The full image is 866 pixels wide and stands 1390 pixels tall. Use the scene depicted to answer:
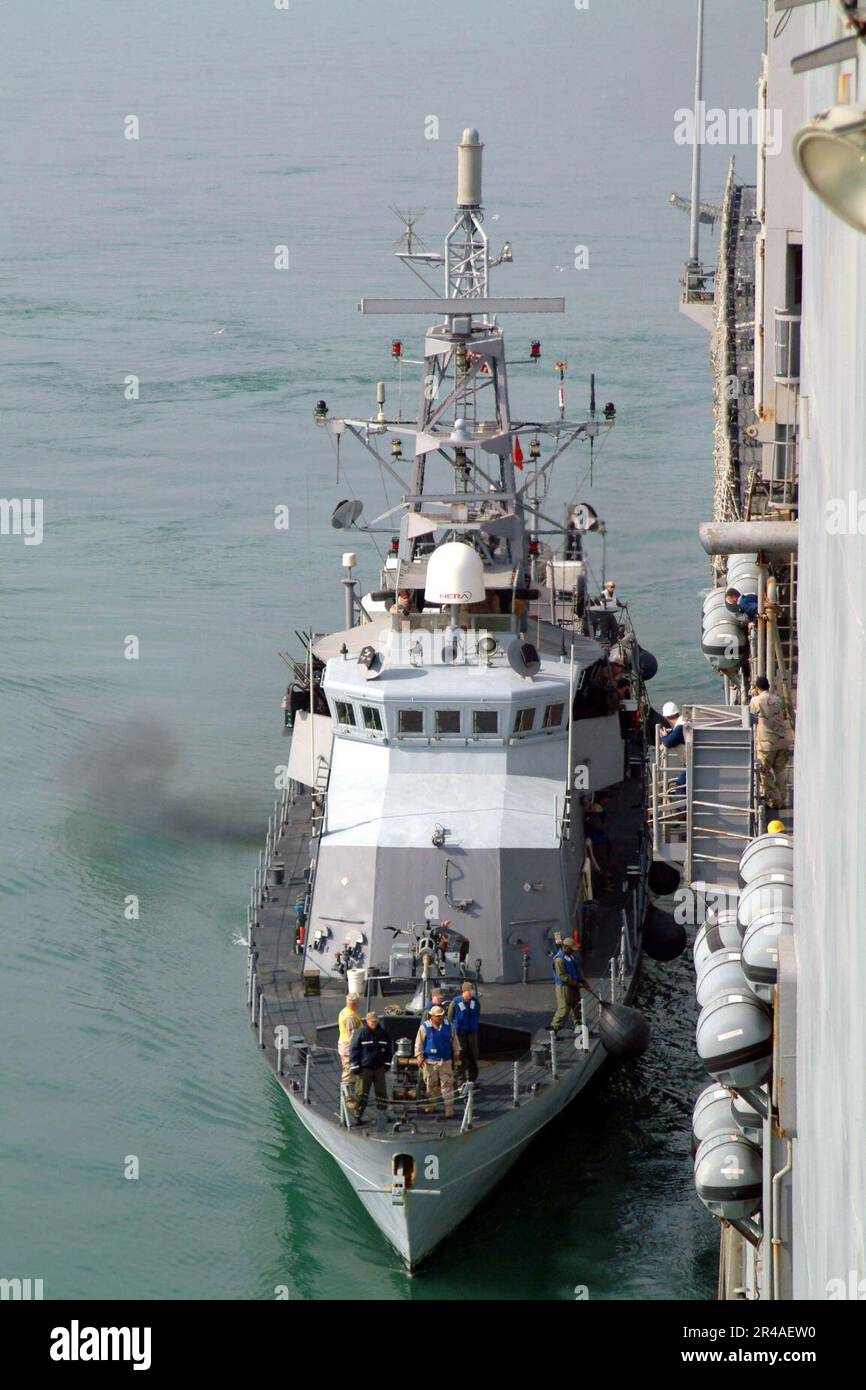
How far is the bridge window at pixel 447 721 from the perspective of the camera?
21047 mm

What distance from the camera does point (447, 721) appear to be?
21125mm

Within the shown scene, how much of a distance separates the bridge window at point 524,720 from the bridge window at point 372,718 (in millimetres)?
1603

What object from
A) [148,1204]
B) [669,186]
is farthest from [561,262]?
[148,1204]

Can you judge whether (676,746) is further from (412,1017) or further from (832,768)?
(832,768)

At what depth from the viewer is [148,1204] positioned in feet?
64.3

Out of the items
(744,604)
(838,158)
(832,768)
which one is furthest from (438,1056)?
(838,158)

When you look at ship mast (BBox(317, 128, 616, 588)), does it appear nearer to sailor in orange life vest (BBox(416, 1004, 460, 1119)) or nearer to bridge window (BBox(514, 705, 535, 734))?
bridge window (BBox(514, 705, 535, 734))

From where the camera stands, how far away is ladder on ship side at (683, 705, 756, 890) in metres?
18.7

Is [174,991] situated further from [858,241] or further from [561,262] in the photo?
[561,262]

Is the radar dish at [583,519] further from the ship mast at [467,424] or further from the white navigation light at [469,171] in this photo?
the white navigation light at [469,171]

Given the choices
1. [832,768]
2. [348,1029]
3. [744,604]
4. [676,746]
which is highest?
[744,604]

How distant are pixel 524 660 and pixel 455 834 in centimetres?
225

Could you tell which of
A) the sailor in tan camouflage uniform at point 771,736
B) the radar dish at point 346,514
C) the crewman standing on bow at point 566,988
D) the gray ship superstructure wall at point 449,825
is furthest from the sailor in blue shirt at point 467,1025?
the radar dish at point 346,514

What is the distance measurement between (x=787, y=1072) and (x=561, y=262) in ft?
158
